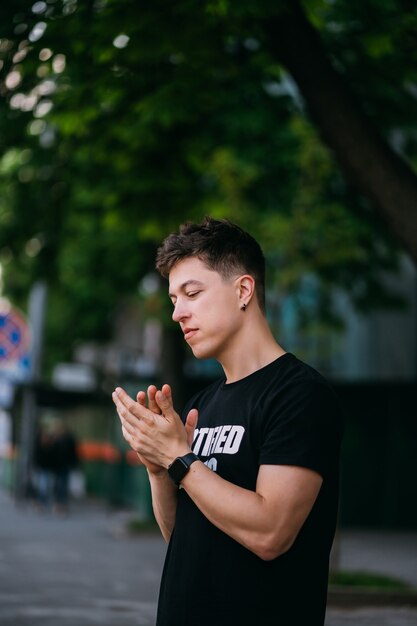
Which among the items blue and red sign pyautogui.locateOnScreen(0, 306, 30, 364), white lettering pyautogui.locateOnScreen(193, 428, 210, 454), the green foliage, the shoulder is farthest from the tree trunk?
blue and red sign pyautogui.locateOnScreen(0, 306, 30, 364)

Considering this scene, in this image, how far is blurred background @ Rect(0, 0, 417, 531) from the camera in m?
9.32

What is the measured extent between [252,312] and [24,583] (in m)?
10.4

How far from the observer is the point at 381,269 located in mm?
20844

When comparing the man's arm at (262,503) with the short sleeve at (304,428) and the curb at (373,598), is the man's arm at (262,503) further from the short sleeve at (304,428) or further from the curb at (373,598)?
the curb at (373,598)

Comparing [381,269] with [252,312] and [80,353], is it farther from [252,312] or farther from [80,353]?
[80,353]

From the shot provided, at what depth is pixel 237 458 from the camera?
3047 mm

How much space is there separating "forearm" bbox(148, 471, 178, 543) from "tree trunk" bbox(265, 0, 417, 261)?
6.81m

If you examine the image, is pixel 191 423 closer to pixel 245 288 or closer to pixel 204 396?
pixel 204 396

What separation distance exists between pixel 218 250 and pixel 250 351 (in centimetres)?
27

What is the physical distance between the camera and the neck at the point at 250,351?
125 inches

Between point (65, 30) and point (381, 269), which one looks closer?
point (65, 30)

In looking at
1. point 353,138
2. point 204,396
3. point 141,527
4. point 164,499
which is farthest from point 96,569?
point 164,499

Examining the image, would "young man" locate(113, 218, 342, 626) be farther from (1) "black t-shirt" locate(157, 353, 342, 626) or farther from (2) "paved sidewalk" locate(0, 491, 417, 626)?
(2) "paved sidewalk" locate(0, 491, 417, 626)

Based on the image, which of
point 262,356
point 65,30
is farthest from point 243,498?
point 65,30
